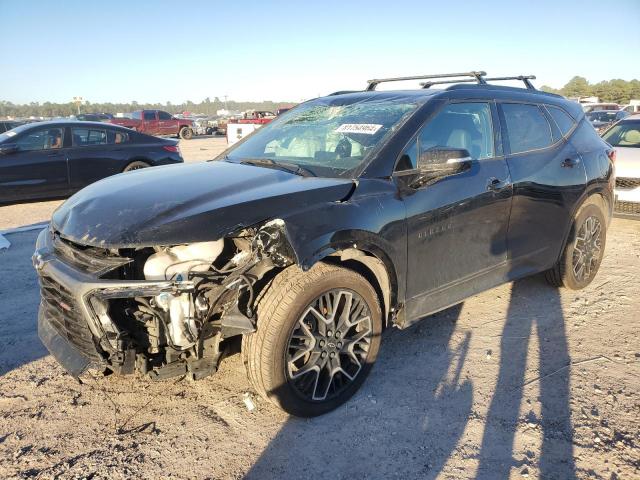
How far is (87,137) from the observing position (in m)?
9.29

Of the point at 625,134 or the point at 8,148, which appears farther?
the point at 625,134

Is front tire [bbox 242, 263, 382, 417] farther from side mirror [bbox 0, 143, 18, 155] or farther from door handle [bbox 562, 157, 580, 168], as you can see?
side mirror [bbox 0, 143, 18, 155]

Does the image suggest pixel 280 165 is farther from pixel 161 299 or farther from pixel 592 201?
pixel 592 201

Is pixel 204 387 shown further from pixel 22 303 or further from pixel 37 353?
pixel 22 303

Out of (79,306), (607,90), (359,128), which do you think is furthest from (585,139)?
(607,90)

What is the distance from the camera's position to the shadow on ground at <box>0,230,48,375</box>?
3.69 metres

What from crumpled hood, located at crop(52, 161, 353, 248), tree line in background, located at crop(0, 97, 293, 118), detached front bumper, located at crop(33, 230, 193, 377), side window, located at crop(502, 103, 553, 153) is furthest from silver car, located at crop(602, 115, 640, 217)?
tree line in background, located at crop(0, 97, 293, 118)

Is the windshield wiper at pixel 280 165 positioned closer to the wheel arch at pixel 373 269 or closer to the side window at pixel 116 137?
the wheel arch at pixel 373 269

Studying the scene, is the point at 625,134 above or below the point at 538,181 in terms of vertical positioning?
above

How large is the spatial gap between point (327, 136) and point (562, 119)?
2389mm

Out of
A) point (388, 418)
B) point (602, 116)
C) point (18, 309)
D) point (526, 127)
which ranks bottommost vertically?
point (388, 418)

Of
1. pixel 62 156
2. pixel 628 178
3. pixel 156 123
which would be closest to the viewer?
pixel 628 178

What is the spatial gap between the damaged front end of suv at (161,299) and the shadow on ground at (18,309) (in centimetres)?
109

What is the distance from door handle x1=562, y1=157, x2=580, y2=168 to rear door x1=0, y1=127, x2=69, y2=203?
316 inches
